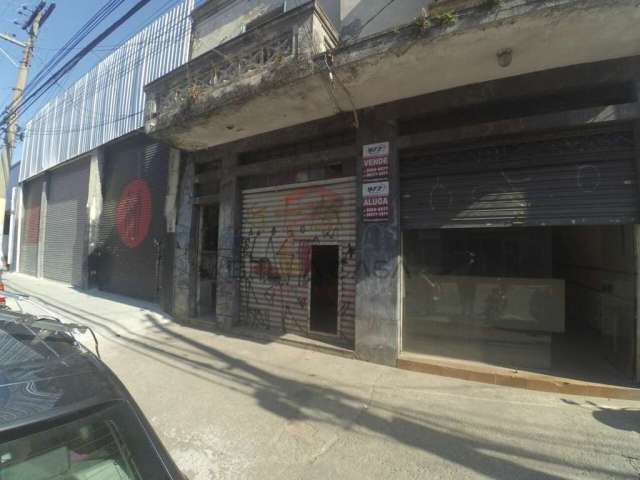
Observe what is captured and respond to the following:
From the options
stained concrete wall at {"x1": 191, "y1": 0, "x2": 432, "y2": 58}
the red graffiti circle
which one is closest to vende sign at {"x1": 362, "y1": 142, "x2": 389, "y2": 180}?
stained concrete wall at {"x1": 191, "y1": 0, "x2": 432, "y2": 58}

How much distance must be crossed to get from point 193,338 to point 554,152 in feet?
22.4

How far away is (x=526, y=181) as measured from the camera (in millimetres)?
4273

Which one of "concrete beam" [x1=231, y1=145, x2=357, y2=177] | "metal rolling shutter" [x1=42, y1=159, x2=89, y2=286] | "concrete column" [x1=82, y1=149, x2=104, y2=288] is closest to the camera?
"concrete beam" [x1=231, y1=145, x2=357, y2=177]

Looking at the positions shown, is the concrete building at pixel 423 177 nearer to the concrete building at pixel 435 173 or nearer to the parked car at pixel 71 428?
the concrete building at pixel 435 173

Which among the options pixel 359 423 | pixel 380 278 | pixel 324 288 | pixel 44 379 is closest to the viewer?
pixel 44 379

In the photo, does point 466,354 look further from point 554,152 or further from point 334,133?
point 334,133

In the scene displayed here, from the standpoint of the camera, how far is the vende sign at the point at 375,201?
4.98 metres

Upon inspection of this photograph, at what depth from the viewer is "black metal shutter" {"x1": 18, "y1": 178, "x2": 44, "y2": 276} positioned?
15876mm

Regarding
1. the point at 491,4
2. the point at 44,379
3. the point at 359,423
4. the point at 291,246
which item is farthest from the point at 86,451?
the point at 291,246

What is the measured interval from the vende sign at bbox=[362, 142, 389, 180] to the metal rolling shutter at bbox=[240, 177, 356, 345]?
0.47 m

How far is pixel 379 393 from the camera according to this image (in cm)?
391

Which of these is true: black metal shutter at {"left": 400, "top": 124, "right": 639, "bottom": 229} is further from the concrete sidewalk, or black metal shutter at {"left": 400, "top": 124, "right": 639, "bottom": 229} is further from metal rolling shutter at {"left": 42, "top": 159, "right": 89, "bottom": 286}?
metal rolling shutter at {"left": 42, "top": 159, "right": 89, "bottom": 286}

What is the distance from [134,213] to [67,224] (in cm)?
608

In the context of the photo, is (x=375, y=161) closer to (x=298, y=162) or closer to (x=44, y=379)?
(x=298, y=162)
